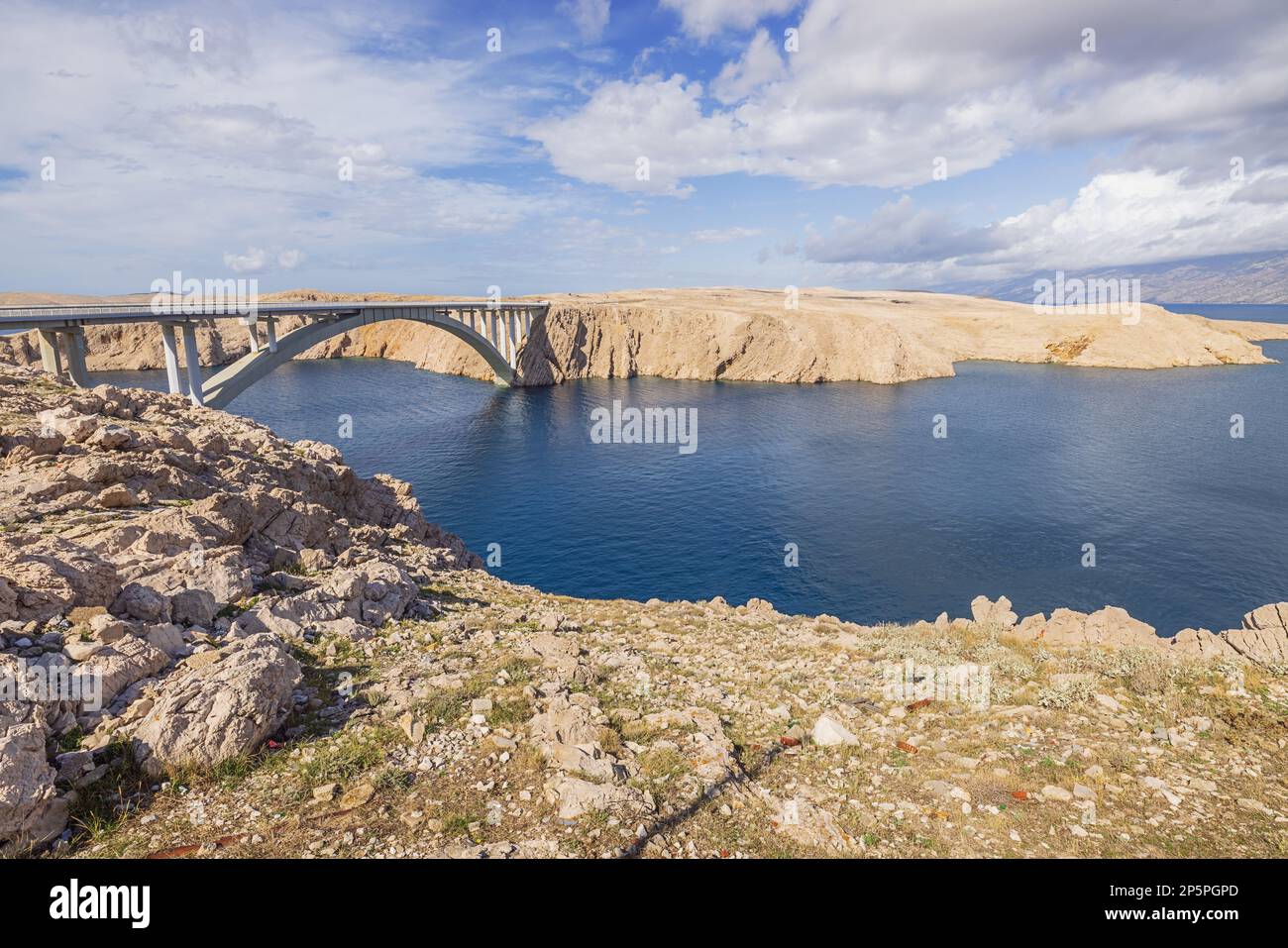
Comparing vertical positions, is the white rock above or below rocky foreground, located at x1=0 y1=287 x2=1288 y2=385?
below

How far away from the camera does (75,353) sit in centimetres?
3734

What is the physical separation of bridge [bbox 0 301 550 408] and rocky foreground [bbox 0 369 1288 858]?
83.8 ft

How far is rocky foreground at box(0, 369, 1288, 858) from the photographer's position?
314 inches

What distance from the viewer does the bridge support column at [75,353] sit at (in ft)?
122

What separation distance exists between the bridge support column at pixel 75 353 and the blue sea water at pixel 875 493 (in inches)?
785

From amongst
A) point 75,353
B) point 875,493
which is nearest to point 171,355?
point 75,353

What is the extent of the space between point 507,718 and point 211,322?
218ft

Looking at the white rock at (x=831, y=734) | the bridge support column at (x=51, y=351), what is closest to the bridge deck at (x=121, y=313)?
the bridge support column at (x=51, y=351)

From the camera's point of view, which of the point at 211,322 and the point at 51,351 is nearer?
the point at 51,351

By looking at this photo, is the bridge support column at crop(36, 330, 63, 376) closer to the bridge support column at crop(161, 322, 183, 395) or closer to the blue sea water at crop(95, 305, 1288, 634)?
the bridge support column at crop(161, 322, 183, 395)

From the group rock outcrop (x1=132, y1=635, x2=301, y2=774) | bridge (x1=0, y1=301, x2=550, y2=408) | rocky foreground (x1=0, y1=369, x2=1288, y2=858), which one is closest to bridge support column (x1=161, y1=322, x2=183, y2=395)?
bridge (x1=0, y1=301, x2=550, y2=408)

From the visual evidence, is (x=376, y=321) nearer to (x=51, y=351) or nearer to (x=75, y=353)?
(x=75, y=353)
